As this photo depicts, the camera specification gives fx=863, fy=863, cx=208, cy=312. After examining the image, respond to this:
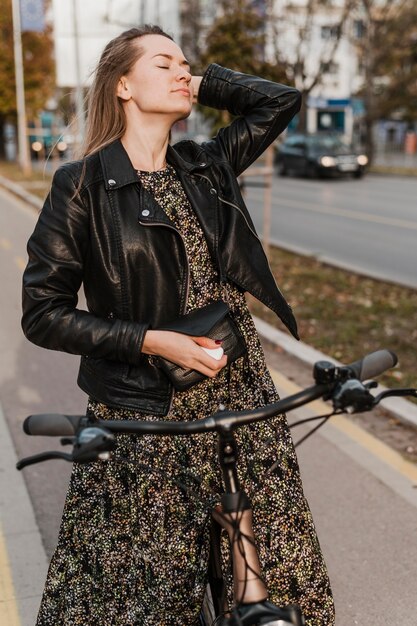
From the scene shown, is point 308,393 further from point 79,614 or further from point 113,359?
point 79,614

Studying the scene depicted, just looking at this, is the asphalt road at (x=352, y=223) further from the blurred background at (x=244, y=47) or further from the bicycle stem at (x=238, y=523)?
the bicycle stem at (x=238, y=523)

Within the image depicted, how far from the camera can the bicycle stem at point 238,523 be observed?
1765 millimetres

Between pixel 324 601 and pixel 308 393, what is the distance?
0.91m

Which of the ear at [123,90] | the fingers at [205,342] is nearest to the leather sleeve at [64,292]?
the fingers at [205,342]

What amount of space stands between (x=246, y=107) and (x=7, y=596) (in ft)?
7.02

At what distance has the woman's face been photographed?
7.59 ft

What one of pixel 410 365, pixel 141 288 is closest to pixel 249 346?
pixel 141 288

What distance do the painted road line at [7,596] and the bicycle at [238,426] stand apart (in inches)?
67.2

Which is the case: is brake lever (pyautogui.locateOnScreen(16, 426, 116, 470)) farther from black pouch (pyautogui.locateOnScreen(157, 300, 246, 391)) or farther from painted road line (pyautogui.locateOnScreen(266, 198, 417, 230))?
painted road line (pyautogui.locateOnScreen(266, 198, 417, 230))

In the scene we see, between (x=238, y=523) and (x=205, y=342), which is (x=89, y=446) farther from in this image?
(x=205, y=342)

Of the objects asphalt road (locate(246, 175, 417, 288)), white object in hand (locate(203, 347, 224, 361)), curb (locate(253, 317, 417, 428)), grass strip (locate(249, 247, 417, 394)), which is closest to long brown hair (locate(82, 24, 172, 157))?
white object in hand (locate(203, 347, 224, 361))

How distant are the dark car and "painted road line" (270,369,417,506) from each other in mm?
23315

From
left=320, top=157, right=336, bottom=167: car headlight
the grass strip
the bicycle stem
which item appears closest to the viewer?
the bicycle stem

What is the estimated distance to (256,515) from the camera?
233 centimetres
